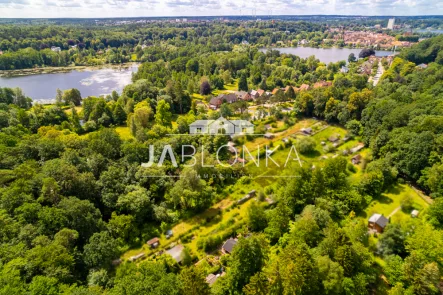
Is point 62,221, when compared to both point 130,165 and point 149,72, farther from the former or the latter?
point 149,72

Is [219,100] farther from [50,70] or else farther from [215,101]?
[50,70]

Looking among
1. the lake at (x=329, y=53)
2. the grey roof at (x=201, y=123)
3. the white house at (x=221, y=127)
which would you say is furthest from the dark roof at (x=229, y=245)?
the lake at (x=329, y=53)

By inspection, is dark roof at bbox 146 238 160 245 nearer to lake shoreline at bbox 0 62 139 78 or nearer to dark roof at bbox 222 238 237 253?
dark roof at bbox 222 238 237 253

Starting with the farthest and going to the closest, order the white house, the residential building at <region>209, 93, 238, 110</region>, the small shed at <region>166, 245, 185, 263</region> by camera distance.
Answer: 1. the residential building at <region>209, 93, 238, 110</region>
2. the white house
3. the small shed at <region>166, 245, 185, 263</region>

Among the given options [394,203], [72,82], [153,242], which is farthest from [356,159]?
[72,82]

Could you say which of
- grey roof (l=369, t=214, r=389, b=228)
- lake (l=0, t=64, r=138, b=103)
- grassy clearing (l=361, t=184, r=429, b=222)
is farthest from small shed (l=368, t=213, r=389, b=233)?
lake (l=0, t=64, r=138, b=103)

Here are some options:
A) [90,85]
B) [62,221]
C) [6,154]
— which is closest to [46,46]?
[90,85]

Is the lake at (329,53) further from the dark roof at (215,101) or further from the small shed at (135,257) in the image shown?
the small shed at (135,257)
